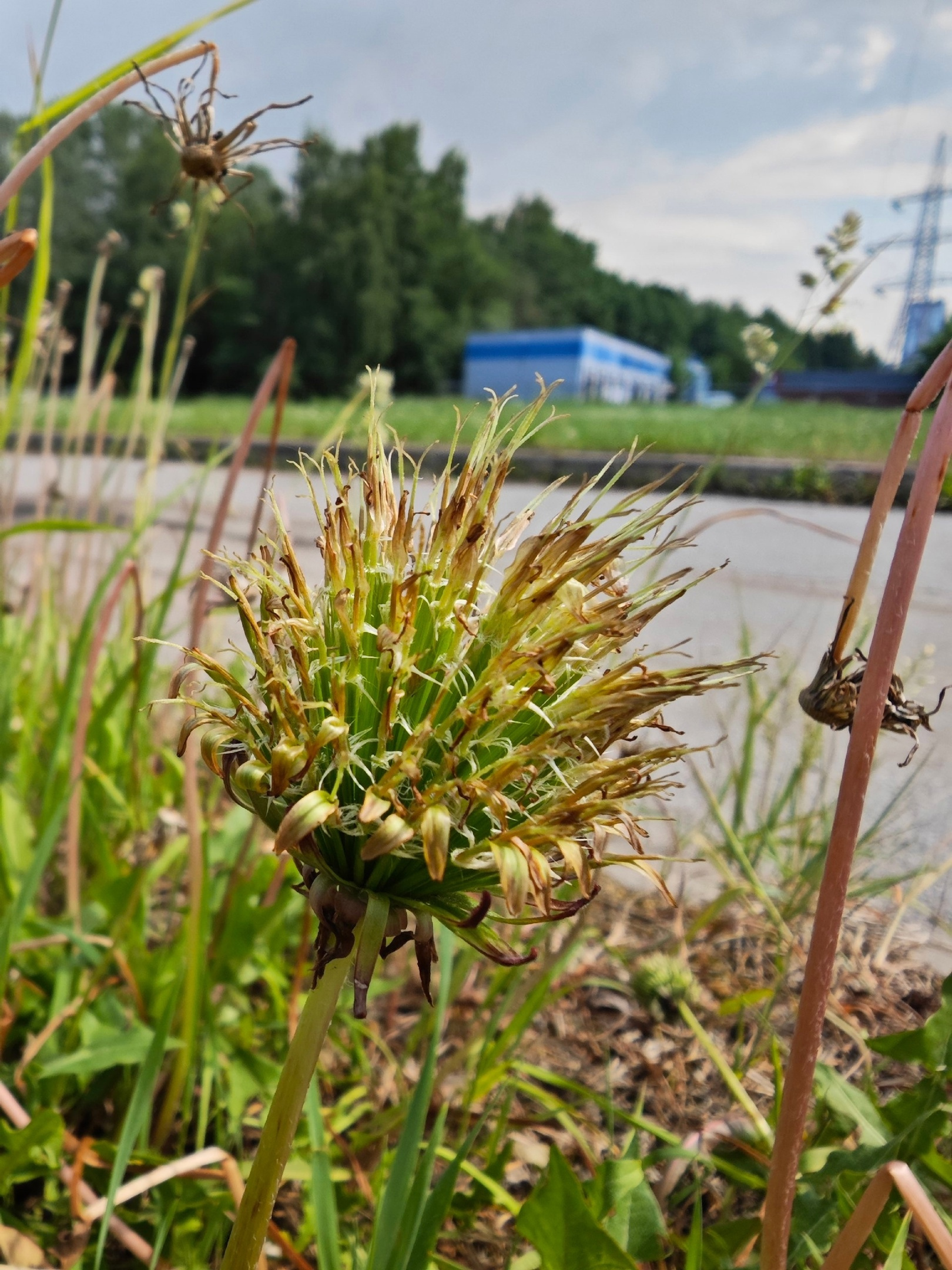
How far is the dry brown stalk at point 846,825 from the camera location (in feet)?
1.23

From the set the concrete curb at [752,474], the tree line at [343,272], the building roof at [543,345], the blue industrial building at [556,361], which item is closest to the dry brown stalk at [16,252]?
the concrete curb at [752,474]

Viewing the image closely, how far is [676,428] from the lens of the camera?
7.77 metres

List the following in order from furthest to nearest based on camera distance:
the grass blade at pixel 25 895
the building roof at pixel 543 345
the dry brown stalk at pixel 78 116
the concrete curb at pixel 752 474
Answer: the building roof at pixel 543 345, the concrete curb at pixel 752 474, the grass blade at pixel 25 895, the dry brown stalk at pixel 78 116

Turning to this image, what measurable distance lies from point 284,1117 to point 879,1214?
26cm

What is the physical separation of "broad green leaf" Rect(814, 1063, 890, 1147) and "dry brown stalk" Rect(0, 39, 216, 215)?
660mm

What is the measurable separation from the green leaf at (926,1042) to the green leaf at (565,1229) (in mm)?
219

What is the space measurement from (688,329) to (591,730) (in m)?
50.7

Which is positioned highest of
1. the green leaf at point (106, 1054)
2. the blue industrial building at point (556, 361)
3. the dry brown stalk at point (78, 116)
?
the blue industrial building at point (556, 361)

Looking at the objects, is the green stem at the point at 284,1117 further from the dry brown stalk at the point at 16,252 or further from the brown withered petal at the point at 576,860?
the dry brown stalk at the point at 16,252

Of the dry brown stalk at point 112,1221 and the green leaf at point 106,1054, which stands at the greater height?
the green leaf at point 106,1054

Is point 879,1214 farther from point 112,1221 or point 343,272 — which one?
point 343,272

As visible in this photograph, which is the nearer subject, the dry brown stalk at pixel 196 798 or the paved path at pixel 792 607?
the dry brown stalk at pixel 196 798

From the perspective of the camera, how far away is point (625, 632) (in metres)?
0.39

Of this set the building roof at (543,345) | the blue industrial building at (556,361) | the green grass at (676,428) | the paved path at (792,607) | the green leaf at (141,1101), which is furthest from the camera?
the building roof at (543,345)
